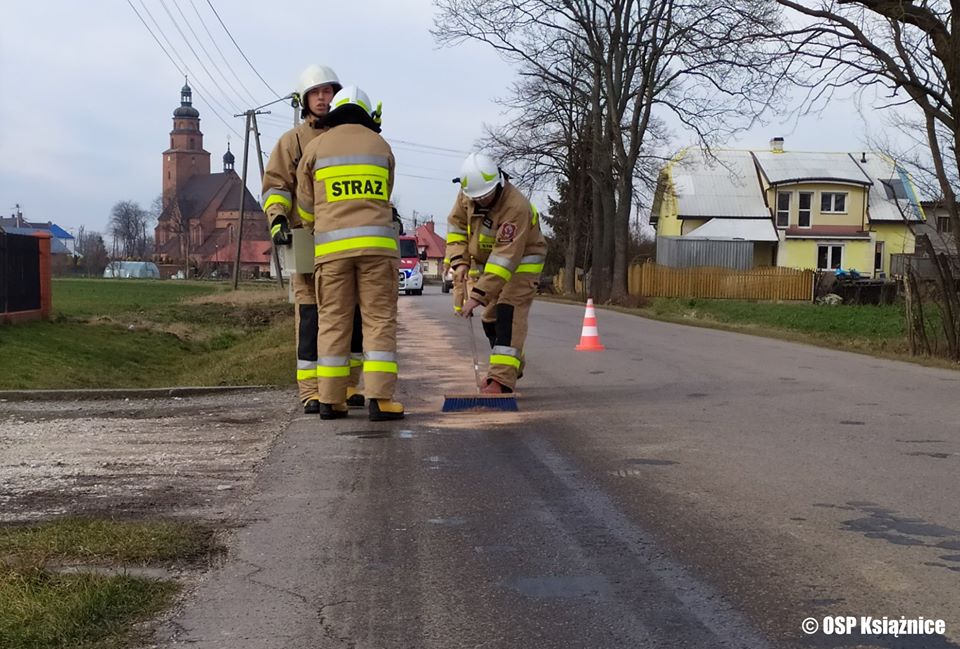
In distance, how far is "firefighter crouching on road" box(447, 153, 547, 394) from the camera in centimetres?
825

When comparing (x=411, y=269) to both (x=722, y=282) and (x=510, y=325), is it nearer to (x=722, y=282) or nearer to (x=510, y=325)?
(x=722, y=282)

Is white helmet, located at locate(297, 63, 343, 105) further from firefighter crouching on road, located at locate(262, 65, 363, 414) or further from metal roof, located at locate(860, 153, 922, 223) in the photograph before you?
metal roof, located at locate(860, 153, 922, 223)

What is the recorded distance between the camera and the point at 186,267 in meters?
108

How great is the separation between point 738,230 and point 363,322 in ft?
155

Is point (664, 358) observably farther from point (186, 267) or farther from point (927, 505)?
point (186, 267)

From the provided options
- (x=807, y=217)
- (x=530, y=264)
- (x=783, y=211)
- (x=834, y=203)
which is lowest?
(x=530, y=264)

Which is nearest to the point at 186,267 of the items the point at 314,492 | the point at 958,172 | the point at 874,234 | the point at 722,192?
the point at 722,192

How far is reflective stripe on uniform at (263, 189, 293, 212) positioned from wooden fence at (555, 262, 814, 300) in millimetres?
35538

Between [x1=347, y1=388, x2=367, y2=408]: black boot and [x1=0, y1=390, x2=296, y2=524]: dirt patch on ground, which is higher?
[x1=347, y1=388, x2=367, y2=408]: black boot

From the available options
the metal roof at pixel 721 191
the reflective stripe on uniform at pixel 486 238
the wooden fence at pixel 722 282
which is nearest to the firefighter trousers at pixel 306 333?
the reflective stripe on uniform at pixel 486 238

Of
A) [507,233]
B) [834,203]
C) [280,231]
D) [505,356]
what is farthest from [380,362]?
[834,203]

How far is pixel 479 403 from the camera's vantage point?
314 inches

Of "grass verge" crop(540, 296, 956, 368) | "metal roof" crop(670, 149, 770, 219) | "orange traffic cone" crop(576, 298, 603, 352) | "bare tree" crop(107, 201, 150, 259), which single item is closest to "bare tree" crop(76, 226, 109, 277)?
"bare tree" crop(107, 201, 150, 259)

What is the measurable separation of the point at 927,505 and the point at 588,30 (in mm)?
33621
